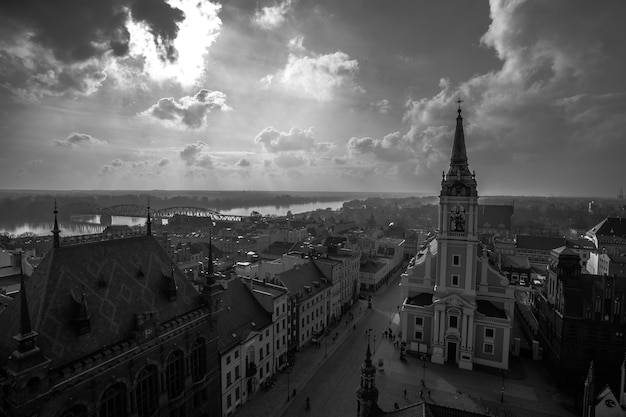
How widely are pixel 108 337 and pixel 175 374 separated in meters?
6.52

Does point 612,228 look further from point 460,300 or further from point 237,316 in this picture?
point 237,316

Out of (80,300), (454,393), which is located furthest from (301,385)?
(80,300)

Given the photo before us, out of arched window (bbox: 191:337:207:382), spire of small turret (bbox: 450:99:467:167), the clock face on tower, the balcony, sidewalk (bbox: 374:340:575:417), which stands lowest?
sidewalk (bbox: 374:340:575:417)

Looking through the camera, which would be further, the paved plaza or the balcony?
the balcony

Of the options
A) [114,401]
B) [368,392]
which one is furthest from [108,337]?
[368,392]

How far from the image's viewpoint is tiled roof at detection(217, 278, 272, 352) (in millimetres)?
33594

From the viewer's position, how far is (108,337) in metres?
20.1

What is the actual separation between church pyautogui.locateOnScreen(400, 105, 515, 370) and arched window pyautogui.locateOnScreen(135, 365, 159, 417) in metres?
33.3

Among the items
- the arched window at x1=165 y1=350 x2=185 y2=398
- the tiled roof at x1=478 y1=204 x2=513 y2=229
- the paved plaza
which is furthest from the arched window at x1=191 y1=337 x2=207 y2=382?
the tiled roof at x1=478 y1=204 x2=513 y2=229

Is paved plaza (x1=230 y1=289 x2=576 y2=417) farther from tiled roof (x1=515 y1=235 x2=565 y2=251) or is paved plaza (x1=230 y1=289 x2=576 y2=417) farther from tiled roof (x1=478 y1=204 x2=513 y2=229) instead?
tiled roof (x1=478 y1=204 x2=513 y2=229)

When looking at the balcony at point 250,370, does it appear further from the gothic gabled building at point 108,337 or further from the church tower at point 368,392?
the church tower at point 368,392

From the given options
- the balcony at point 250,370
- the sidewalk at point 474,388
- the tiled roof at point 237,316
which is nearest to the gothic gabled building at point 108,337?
the tiled roof at point 237,316

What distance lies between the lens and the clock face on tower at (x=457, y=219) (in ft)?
146

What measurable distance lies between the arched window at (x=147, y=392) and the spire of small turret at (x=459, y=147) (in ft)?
132
